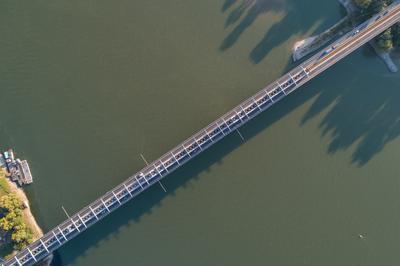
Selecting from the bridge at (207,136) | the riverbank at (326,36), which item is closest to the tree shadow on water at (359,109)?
the bridge at (207,136)

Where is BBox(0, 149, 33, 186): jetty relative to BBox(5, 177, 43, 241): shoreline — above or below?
above

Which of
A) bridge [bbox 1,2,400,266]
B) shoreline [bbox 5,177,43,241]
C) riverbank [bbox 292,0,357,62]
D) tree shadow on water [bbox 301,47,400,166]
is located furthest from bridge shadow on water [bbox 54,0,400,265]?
shoreline [bbox 5,177,43,241]

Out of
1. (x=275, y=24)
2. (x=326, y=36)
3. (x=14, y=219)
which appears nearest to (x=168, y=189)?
(x=14, y=219)

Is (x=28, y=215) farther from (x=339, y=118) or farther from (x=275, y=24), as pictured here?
(x=339, y=118)

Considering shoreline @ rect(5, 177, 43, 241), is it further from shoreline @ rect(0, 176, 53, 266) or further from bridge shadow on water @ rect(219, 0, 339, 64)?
bridge shadow on water @ rect(219, 0, 339, 64)

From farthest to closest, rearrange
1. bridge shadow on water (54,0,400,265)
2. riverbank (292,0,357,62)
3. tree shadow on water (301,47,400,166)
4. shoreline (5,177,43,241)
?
tree shadow on water (301,47,400,166) < bridge shadow on water (54,0,400,265) < riverbank (292,0,357,62) < shoreline (5,177,43,241)

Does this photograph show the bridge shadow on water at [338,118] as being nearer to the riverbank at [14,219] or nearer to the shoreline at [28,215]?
the shoreline at [28,215]
